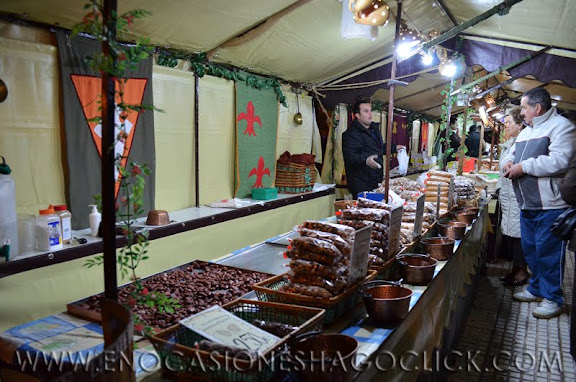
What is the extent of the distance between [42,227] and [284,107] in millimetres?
4053

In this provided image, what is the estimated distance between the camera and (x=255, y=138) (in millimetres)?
5512

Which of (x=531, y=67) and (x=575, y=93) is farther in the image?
(x=575, y=93)

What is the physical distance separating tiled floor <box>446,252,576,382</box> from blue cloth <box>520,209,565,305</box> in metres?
0.34

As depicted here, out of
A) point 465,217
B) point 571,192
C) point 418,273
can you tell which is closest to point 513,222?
point 465,217

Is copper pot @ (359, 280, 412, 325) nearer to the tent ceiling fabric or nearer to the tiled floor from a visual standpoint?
the tiled floor

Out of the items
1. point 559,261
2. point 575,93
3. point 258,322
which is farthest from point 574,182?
point 575,93

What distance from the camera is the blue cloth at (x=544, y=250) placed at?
3.82 metres

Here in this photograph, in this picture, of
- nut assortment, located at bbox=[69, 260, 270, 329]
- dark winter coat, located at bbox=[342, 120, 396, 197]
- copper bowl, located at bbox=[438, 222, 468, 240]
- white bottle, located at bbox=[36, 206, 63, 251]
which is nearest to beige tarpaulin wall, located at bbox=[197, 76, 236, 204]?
dark winter coat, located at bbox=[342, 120, 396, 197]

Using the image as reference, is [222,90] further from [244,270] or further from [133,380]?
[133,380]

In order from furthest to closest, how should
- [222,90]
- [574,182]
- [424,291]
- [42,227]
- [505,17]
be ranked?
[222,90] → [505,17] → [574,182] → [42,227] → [424,291]

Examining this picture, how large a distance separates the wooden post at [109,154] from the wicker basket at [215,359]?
23cm

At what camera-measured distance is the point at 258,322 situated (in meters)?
1.40

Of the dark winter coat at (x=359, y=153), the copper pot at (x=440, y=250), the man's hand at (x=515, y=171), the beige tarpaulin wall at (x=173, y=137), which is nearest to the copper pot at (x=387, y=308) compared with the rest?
the copper pot at (x=440, y=250)

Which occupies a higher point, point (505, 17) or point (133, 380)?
point (505, 17)
